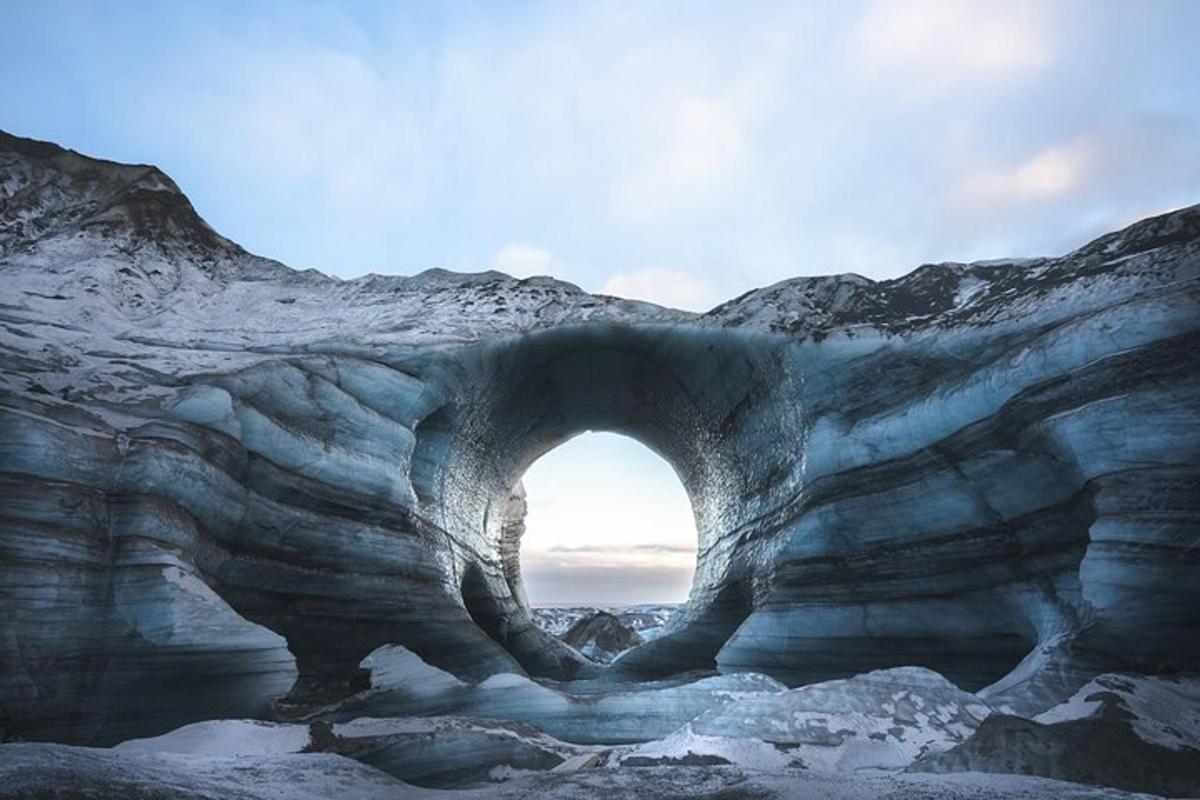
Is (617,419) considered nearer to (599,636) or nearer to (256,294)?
(256,294)

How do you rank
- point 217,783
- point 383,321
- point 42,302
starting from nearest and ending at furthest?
point 217,783, point 42,302, point 383,321

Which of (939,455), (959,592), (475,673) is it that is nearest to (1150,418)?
(939,455)

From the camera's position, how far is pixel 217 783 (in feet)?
10.7

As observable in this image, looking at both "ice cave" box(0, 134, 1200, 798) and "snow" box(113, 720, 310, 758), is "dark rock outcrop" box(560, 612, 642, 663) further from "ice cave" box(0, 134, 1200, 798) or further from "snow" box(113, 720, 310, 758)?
"snow" box(113, 720, 310, 758)

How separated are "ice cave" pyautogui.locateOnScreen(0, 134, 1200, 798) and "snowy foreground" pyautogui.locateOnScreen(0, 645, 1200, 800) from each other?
0.10ft

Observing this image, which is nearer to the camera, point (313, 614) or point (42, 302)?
point (313, 614)

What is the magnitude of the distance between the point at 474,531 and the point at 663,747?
772 cm

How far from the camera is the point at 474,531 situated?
1209 cm

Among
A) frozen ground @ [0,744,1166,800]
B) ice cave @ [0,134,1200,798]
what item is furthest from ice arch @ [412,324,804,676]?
frozen ground @ [0,744,1166,800]

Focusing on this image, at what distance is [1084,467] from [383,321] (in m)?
9.03

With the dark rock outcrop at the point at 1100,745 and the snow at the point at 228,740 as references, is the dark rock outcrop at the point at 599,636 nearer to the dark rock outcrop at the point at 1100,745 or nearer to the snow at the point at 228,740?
the snow at the point at 228,740

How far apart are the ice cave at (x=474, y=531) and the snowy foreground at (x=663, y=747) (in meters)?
0.03

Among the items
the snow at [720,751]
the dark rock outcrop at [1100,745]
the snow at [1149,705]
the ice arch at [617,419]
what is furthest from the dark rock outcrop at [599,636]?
the dark rock outcrop at [1100,745]

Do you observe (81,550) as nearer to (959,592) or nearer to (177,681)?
(177,681)
